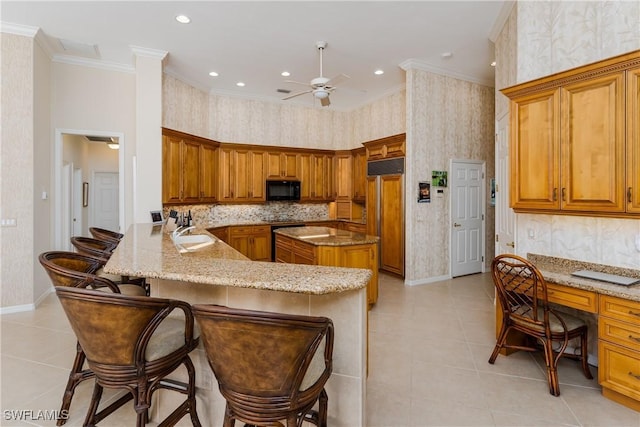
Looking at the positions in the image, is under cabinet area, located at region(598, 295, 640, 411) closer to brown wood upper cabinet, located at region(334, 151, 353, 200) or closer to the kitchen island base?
the kitchen island base

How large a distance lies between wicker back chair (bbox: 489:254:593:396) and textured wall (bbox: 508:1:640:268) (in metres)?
0.59

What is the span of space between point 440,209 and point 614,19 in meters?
3.33

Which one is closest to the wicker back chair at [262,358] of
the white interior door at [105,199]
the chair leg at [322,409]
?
the chair leg at [322,409]

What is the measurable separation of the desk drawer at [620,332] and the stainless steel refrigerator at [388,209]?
337 cm

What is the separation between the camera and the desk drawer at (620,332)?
2121 mm

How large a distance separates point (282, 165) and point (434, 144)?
314cm

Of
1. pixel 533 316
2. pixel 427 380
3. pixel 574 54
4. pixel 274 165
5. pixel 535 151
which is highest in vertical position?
pixel 574 54

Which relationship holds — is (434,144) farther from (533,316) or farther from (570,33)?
(533,316)

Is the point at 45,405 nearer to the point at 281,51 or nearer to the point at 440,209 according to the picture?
the point at 281,51

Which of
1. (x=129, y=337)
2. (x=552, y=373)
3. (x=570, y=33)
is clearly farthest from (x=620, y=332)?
(x=129, y=337)

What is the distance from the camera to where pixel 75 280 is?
1.90 meters

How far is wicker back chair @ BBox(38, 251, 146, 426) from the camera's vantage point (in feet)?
6.13

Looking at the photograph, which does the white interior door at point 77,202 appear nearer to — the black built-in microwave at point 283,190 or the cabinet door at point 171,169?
the cabinet door at point 171,169

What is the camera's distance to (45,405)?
225 cm
